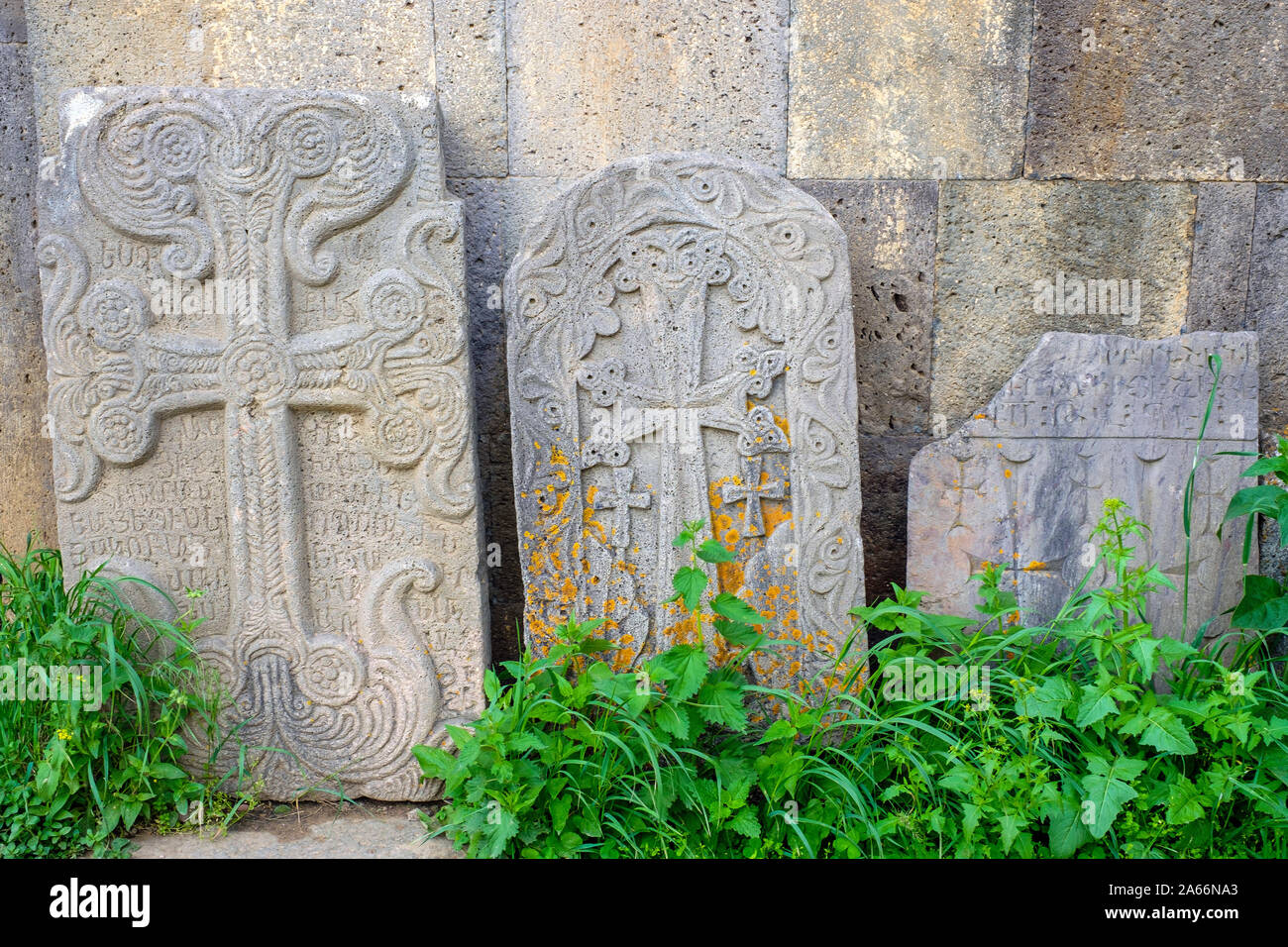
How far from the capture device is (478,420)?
9.86 feet

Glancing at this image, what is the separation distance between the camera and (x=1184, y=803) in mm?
2107

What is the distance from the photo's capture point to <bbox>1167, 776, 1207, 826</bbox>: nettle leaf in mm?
2084

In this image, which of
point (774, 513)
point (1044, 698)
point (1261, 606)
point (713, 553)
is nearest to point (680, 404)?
point (774, 513)

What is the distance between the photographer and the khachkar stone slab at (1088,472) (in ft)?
8.94

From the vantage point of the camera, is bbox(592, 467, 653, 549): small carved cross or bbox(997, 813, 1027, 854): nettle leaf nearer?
bbox(997, 813, 1027, 854): nettle leaf

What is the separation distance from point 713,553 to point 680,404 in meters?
0.54

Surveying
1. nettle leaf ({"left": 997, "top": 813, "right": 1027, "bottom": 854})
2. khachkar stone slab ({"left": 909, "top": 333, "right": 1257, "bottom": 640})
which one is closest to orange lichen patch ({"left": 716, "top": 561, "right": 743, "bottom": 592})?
khachkar stone slab ({"left": 909, "top": 333, "right": 1257, "bottom": 640})

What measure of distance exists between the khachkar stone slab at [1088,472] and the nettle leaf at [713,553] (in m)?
0.81

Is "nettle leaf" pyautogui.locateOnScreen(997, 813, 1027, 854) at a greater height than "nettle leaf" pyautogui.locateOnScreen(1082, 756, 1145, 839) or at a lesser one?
lesser

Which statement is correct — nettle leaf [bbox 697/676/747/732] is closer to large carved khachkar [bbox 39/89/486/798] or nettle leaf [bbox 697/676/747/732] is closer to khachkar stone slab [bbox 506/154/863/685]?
khachkar stone slab [bbox 506/154/863/685]

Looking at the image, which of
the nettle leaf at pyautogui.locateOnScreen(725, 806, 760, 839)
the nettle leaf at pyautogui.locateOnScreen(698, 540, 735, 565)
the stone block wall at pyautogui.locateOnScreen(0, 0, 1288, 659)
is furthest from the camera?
the stone block wall at pyautogui.locateOnScreen(0, 0, 1288, 659)

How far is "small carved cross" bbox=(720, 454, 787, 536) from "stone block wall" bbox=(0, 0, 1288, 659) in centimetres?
67

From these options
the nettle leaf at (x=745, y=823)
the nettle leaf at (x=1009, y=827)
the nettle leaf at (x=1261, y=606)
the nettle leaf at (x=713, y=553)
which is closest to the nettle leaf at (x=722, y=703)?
the nettle leaf at (x=745, y=823)
